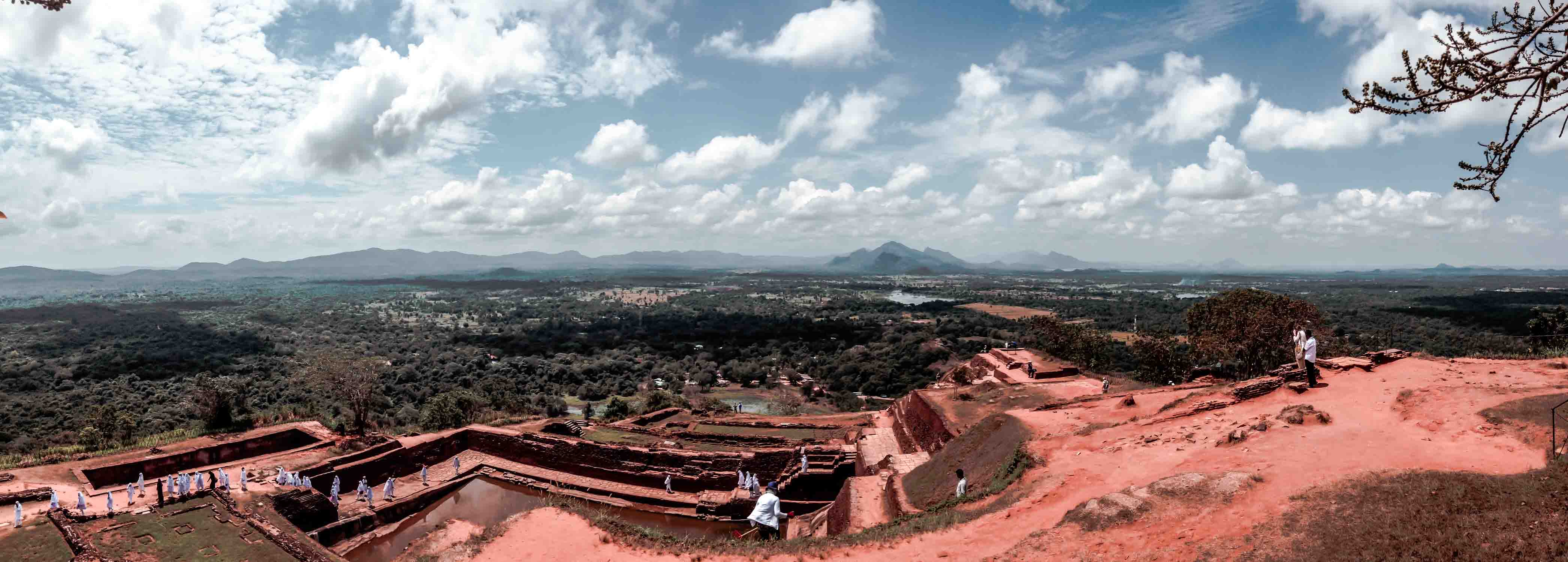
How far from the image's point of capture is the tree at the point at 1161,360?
33281 millimetres

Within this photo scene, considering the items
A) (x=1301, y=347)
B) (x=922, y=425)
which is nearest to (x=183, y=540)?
(x=922, y=425)

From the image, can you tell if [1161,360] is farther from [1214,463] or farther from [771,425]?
[1214,463]

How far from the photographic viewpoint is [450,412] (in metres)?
32.3

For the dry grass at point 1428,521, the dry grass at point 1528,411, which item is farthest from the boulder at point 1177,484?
the dry grass at point 1528,411

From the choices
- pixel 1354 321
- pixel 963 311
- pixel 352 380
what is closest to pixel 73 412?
pixel 352 380

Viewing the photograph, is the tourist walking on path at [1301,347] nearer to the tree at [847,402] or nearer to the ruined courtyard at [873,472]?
the ruined courtyard at [873,472]

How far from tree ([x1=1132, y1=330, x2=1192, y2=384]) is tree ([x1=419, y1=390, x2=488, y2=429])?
35632mm

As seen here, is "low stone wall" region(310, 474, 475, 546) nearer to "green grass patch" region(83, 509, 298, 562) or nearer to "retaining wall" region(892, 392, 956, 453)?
"green grass patch" region(83, 509, 298, 562)

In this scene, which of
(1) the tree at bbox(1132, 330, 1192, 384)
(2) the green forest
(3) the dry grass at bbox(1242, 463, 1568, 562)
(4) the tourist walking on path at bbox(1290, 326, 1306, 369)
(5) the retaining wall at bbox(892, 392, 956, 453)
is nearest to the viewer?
(3) the dry grass at bbox(1242, 463, 1568, 562)

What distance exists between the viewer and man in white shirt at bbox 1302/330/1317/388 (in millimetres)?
15492

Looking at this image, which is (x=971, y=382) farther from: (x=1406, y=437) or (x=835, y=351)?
(x=835, y=351)

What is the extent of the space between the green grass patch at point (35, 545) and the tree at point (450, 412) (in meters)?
15.8

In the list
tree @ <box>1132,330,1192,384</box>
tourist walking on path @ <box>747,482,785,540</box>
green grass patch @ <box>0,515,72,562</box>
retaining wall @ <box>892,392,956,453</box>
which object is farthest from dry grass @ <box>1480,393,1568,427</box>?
green grass patch @ <box>0,515,72,562</box>

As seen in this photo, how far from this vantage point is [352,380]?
94.5 ft
